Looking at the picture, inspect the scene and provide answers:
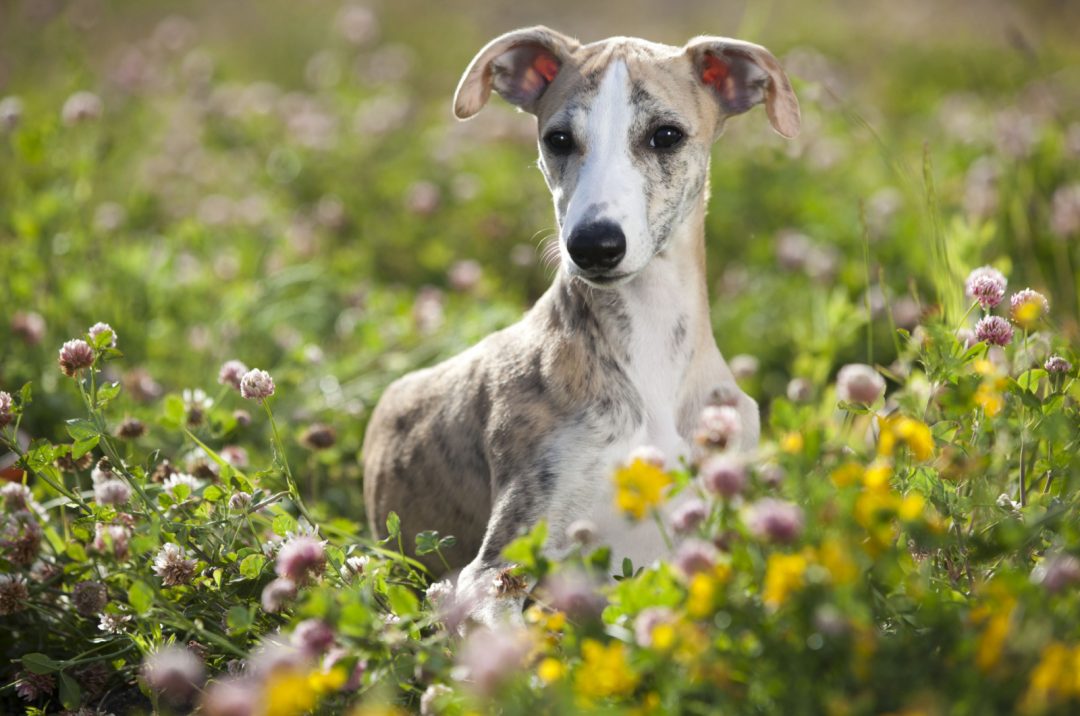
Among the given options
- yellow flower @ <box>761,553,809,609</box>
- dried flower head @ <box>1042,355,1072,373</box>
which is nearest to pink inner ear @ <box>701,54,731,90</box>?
dried flower head @ <box>1042,355,1072,373</box>

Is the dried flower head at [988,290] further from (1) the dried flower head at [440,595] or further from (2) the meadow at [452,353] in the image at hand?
(1) the dried flower head at [440,595]

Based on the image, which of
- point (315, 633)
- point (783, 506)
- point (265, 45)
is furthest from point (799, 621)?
point (265, 45)

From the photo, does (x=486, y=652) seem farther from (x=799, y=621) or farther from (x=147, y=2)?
(x=147, y=2)

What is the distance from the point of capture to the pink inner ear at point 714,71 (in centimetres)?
335

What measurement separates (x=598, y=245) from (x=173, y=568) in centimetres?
130

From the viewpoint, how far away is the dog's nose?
2783mm

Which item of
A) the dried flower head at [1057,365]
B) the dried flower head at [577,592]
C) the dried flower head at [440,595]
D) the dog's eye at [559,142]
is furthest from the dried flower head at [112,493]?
the dried flower head at [1057,365]

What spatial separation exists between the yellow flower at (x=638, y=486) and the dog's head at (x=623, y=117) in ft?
3.43

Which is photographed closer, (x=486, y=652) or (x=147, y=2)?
(x=486, y=652)

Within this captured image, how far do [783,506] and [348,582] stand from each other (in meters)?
1.13

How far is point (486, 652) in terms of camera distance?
5.56 feet

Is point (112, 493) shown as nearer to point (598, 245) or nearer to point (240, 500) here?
point (240, 500)

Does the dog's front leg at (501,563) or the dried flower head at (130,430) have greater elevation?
the dried flower head at (130,430)

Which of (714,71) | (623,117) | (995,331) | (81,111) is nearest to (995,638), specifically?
(995,331)
